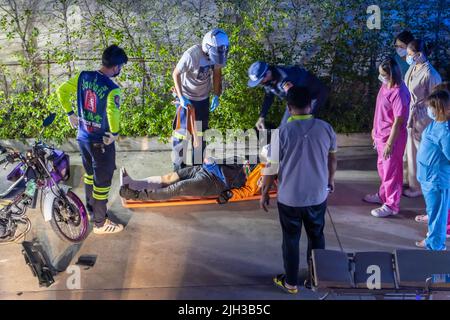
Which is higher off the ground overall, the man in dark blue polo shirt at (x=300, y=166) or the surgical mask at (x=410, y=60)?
the surgical mask at (x=410, y=60)

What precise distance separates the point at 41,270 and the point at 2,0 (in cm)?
443

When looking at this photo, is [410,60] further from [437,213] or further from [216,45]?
[216,45]

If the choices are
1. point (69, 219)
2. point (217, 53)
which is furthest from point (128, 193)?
point (217, 53)

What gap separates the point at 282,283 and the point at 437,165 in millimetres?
1535

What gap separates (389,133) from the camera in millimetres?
5816

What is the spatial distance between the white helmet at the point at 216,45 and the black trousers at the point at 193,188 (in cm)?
118

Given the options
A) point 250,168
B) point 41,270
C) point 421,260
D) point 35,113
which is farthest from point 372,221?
point 35,113

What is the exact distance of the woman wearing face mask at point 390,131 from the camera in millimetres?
5586

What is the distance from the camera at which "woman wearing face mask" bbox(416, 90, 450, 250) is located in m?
4.73

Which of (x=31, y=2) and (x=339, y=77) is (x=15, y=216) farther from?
(x=339, y=77)

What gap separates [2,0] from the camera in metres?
7.93

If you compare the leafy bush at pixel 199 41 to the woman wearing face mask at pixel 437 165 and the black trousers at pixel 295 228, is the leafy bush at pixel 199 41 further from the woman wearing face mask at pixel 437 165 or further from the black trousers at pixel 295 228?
the black trousers at pixel 295 228

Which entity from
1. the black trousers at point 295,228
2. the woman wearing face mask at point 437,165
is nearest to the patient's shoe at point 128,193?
the black trousers at point 295,228

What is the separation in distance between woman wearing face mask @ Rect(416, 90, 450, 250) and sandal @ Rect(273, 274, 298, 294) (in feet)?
4.40
